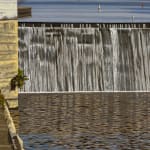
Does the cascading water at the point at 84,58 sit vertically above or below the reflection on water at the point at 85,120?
above

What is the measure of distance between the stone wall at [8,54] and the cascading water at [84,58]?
1406 cm

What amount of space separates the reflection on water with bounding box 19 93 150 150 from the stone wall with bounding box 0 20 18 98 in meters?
2.10

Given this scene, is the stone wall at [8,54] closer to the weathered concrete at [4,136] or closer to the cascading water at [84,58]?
the weathered concrete at [4,136]

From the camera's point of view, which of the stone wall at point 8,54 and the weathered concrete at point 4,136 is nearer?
the weathered concrete at point 4,136

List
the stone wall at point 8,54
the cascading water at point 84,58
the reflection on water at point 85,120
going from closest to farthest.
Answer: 1. the reflection on water at point 85,120
2. the stone wall at point 8,54
3. the cascading water at point 84,58

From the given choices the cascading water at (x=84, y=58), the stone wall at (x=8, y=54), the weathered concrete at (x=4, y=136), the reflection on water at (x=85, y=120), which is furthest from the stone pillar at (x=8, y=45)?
the cascading water at (x=84, y=58)

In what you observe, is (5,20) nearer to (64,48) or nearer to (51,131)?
(51,131)

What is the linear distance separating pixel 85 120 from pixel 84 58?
69.0 ft

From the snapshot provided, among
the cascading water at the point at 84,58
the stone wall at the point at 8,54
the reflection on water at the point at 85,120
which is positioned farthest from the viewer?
the cascading water at the point at 84,58

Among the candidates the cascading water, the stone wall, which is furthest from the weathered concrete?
the cascading water

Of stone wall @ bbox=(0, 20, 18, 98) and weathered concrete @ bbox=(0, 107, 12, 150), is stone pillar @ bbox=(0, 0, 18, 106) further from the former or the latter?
weathered concrete @ bbox=(0, 107, 12, 150)

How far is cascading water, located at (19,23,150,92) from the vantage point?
77.5 m

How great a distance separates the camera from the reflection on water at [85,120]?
164ft

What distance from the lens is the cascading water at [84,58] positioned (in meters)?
77.5
